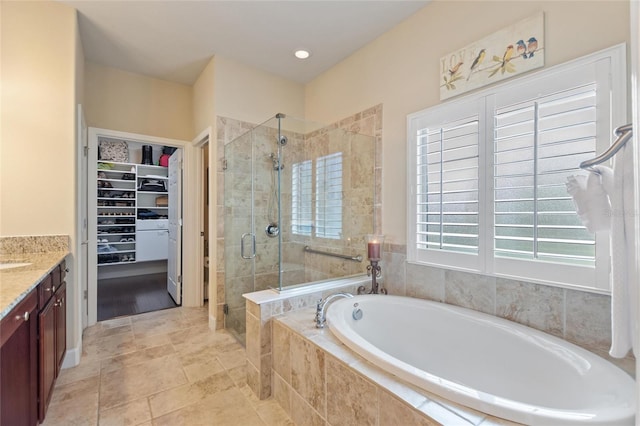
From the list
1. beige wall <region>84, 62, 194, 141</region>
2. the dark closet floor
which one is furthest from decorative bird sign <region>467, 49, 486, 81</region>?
the dark closet floor

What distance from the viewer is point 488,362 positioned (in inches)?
64.7

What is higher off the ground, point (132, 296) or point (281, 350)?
point (281, 350)

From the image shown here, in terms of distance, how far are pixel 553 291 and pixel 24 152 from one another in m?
3.57

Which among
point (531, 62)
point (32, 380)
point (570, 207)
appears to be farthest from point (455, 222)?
point (32, 380)

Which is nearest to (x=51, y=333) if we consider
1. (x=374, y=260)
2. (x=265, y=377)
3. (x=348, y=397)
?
(x=265, y=377)

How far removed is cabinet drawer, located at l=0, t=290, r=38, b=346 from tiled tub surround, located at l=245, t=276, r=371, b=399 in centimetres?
108

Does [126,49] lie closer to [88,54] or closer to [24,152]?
[88,54]

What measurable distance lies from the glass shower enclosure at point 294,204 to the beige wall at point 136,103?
1.11 meters

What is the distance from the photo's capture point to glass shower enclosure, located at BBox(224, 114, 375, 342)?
2693 millimetres

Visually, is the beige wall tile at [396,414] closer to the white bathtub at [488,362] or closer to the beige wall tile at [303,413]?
the white bathtub at [488,362]

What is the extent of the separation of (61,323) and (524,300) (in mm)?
2993

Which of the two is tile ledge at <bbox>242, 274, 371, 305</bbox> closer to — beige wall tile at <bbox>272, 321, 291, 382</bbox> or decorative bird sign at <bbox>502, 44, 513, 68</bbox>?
beige wall tile at <bbox>272, 321, 291, 382</bbox>

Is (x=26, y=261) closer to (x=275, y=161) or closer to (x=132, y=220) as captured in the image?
(x=275, y=161)

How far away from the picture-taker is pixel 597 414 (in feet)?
3.01
